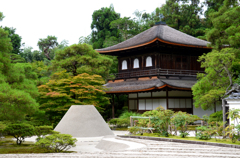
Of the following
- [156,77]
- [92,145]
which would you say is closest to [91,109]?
[92,145]

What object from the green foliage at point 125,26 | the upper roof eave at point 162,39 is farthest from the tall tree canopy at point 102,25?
the upper roof eave at point 162,39

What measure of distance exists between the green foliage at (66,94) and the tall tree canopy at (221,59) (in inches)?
312

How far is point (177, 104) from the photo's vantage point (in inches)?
974

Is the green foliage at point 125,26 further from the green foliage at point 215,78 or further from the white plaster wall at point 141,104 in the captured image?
the green foliage at point 215,78

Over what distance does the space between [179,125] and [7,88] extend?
23.9 feet

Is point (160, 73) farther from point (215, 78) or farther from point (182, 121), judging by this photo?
point (182, 121)

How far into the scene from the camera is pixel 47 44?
58.6m

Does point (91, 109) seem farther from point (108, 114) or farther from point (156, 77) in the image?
point (108, 114)

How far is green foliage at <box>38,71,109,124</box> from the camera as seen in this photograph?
21.4 metres

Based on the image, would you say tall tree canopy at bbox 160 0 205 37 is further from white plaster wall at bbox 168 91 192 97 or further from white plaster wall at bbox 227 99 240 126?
white plaster wall at bbox 227 99 240 126

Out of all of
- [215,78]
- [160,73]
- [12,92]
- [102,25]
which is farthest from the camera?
[102,25]

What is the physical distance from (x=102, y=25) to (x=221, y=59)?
37451mm

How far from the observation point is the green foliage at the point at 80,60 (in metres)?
26.1

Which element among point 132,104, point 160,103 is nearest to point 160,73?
point 160,103
